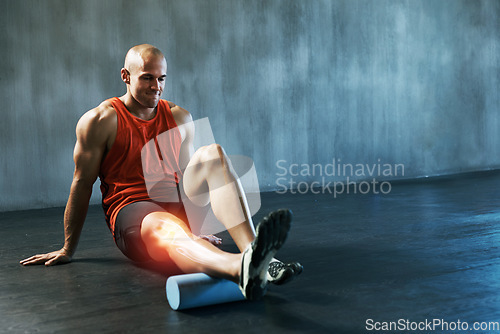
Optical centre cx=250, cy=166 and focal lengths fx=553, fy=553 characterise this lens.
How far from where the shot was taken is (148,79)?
2.11 m

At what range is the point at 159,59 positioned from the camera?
6.91ft

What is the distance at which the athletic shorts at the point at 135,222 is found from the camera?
2012 mm

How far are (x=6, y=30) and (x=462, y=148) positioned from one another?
4808 millimetres

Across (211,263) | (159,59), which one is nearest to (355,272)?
(211,263)

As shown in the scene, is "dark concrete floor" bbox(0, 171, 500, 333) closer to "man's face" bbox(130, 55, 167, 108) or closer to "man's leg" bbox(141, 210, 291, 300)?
"man's leg" bbox(141, 210, 291, 300)

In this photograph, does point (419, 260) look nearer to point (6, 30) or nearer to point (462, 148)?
point (6, 30)

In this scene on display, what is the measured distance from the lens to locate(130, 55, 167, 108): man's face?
2088 mm

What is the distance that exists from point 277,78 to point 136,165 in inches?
125

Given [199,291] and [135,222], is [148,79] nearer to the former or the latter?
[135,222]

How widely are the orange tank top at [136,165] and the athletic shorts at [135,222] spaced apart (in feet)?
0.14

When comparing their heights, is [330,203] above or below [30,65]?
below

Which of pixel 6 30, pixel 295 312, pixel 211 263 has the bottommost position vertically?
pixel 295 312

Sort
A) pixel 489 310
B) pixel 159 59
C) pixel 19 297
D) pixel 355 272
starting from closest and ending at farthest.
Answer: pixel 489 310 → pixel 19 297 → pixel 355 272 → pixel 159 59

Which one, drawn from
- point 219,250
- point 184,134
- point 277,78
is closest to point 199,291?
point 219,250
